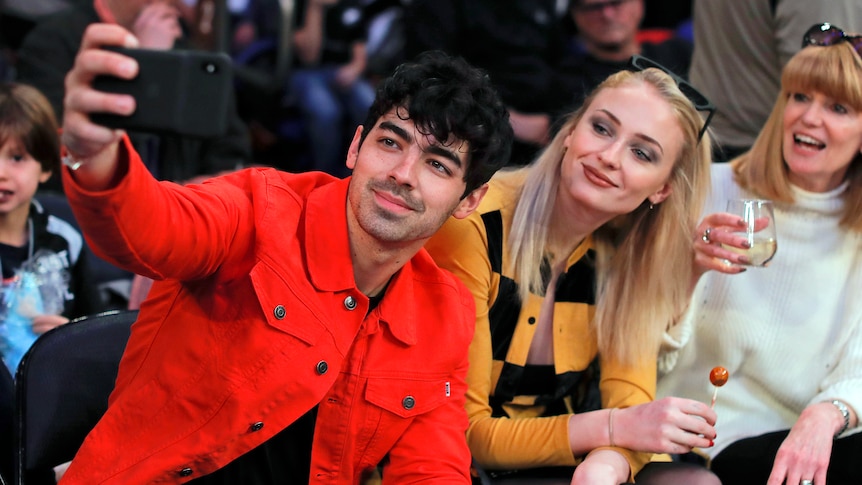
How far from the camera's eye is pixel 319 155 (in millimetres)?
5152

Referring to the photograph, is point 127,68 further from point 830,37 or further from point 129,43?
point 830,37

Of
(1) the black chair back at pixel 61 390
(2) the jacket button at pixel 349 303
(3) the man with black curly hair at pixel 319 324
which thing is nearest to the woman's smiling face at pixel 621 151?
(3) the man with black curly hair at pixel 319 324

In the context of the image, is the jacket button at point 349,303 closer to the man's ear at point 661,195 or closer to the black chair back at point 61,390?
the black chair back at point 61,390

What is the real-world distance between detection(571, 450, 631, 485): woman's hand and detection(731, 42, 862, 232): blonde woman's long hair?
947 mm

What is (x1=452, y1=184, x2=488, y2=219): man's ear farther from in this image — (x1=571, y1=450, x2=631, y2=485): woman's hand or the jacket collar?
(x1=571, y1=450, x2=631, y2=485): woman's hand

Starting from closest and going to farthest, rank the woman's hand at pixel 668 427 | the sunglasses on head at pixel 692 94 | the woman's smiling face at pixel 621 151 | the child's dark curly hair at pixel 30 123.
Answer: the woman's hand at pixel 668 427 < the woman's smiling face at pixel 621 151 < the sunglasses on head at pixel 692 94 < the child's dark curly hair at pixel 30 123

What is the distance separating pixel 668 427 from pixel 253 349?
96cm

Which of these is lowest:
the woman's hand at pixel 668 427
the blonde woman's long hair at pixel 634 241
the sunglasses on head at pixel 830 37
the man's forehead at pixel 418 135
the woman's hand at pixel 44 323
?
the woman's hand at pixel 44 323

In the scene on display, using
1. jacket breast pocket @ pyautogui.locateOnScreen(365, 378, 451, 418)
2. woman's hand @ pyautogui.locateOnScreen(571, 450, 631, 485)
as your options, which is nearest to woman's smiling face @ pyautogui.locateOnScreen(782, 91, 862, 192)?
woman's hand @ pyautogui.locateOnScreen(571, 450, 631, 485)

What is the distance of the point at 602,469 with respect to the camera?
229 centimetres

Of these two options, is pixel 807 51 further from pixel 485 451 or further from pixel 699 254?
pixel 485 451

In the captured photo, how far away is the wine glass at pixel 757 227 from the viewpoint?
8.18ft

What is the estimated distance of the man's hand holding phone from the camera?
1.37m

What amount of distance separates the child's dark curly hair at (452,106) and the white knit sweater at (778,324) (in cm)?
96
